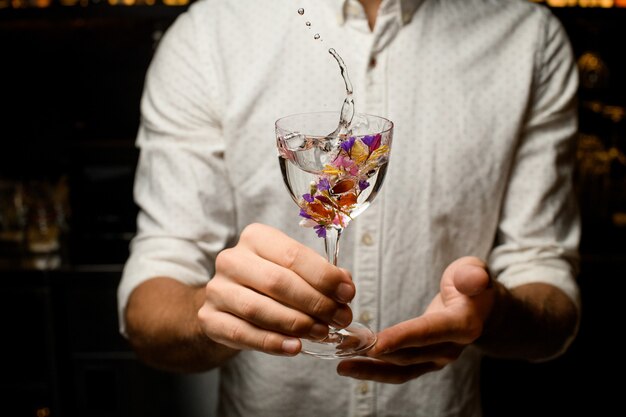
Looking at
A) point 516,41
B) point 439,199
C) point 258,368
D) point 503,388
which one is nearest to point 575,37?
point 503,388

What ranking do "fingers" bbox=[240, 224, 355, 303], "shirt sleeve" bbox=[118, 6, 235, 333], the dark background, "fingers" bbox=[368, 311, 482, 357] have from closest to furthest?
"fingers" bbox=[240, 224, 355, 303] → "fingers" bbox=[368, 311, 482, 357] → "shirt sleeve" bbox=[118, 6, 235, 333] → the dark background

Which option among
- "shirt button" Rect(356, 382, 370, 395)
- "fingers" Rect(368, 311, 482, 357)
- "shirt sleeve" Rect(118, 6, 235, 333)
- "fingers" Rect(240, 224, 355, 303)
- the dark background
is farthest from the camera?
the dark background

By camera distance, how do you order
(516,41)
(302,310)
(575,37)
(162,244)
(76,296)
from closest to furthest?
(302,310) → (162,244) → (516,41) → (76,296) → (575,37)

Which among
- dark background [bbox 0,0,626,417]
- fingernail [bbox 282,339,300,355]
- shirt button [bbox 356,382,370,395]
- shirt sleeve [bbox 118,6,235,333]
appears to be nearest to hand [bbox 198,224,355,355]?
fingernail [bbox 282,339,300,355]

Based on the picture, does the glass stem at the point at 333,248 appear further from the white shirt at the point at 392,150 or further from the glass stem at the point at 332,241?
the white shirt at the point at 392,150

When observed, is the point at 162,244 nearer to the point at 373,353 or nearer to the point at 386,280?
the point at 386,280

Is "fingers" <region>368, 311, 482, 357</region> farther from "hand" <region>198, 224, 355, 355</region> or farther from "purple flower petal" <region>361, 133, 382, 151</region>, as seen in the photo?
"purple flower petal" <region>361, 133, 382, 151</region>

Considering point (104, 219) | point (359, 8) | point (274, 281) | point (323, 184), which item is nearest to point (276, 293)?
point (274, 281)
